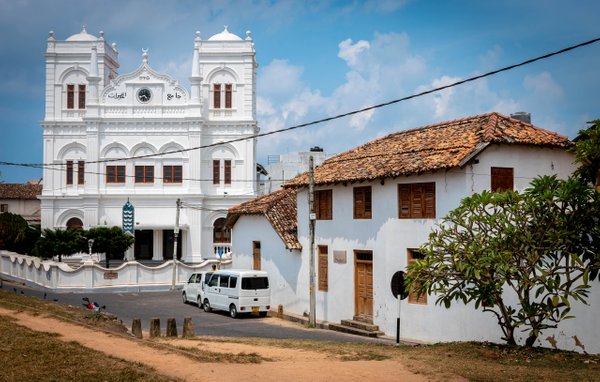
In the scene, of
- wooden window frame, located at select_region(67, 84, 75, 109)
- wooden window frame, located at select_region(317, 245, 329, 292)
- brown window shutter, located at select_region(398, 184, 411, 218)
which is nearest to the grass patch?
brown window shutter, located at select_region(398, 184, 411, 218)

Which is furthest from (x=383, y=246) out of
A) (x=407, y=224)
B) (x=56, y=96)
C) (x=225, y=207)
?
(x=56, y=96)

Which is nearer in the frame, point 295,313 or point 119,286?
point 295,313

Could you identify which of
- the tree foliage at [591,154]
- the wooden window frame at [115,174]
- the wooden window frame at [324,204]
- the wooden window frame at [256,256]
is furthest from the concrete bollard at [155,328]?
the wooden window frame at [115,174]

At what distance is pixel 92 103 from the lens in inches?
1896

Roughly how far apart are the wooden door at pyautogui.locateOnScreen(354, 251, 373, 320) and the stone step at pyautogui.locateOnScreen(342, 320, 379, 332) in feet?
1.11

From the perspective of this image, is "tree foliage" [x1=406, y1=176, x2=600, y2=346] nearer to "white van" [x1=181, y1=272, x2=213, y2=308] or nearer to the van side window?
the van side window

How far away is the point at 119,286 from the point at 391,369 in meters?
25.4

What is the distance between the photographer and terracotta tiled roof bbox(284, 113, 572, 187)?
62.1 ft

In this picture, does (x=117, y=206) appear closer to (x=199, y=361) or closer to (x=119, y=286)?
(x=119, y=286)

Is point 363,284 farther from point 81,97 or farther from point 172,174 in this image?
point 81,97

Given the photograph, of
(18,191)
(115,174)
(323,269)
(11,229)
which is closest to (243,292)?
(323,269)

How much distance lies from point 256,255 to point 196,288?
3.13 m

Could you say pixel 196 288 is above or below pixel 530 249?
below

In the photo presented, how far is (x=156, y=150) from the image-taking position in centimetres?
4819
